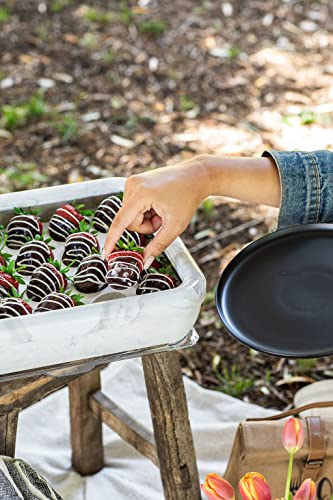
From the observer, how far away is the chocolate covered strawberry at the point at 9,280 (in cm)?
121

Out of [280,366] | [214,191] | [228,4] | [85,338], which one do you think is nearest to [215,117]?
[228,4]

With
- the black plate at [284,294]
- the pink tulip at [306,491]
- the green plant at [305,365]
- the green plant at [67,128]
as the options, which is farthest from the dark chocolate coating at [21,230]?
the green plant at [67,128]

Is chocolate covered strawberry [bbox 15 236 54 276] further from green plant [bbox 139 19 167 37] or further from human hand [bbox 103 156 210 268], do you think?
green plant [bbox 139 19 167 37]

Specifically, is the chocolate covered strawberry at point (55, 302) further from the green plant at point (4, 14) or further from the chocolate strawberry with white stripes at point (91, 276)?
the green plant at point (4, 14)

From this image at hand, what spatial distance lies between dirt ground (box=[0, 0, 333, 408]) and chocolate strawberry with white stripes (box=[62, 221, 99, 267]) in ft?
3.05

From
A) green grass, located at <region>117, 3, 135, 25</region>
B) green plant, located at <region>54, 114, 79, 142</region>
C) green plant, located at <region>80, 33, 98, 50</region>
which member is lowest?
green plant, located at <region>54, 114, 79, 142</region>

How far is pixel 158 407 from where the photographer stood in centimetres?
141

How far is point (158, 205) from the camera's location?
128cm

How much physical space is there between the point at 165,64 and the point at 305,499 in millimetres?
2978

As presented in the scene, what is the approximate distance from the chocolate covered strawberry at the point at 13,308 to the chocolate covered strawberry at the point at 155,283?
18 centimetres

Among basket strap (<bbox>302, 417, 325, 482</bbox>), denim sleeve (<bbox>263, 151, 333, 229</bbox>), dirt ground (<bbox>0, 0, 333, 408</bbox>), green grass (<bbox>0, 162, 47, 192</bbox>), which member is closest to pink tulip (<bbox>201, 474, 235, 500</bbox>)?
basket strap (<bbox>302, 417, 325, 482</bbox>)

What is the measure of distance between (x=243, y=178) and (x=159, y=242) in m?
0.24

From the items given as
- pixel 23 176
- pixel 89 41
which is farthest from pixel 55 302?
pixel 89 41

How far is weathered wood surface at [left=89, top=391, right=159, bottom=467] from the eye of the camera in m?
1.55
